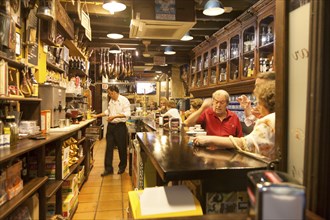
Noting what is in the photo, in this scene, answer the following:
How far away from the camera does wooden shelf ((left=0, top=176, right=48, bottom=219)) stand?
67.2 inches

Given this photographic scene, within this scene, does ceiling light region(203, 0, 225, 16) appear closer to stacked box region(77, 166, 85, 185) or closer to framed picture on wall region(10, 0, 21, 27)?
framed picture on wall region(10, 0, 21, 27)

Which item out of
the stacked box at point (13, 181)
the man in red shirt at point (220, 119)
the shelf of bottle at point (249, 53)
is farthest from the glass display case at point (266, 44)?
the stacked box at point (13, 181)

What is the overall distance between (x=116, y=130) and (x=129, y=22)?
2038 mm

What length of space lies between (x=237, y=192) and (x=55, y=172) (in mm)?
2125

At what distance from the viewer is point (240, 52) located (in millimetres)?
4789

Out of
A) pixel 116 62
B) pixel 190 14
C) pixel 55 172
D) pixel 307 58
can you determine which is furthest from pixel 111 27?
pixel 307 58

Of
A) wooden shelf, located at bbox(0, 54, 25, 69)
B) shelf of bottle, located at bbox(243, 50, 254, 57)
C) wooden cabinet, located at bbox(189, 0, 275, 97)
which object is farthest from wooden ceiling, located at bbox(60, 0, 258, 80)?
wooden shelf, located at bbox(0, 54, 25, 69)

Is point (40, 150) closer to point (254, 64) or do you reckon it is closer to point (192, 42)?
point (254, 64)

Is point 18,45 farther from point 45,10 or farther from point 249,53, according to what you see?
point 249,53

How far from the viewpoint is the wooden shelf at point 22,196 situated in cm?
171

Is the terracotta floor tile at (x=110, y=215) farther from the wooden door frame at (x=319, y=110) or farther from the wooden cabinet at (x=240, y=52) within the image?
the wooden door frame at (x=319, y=110)

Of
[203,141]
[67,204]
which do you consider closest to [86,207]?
[67,204]

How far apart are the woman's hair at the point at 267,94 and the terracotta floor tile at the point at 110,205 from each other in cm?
257

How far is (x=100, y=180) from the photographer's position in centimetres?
493
